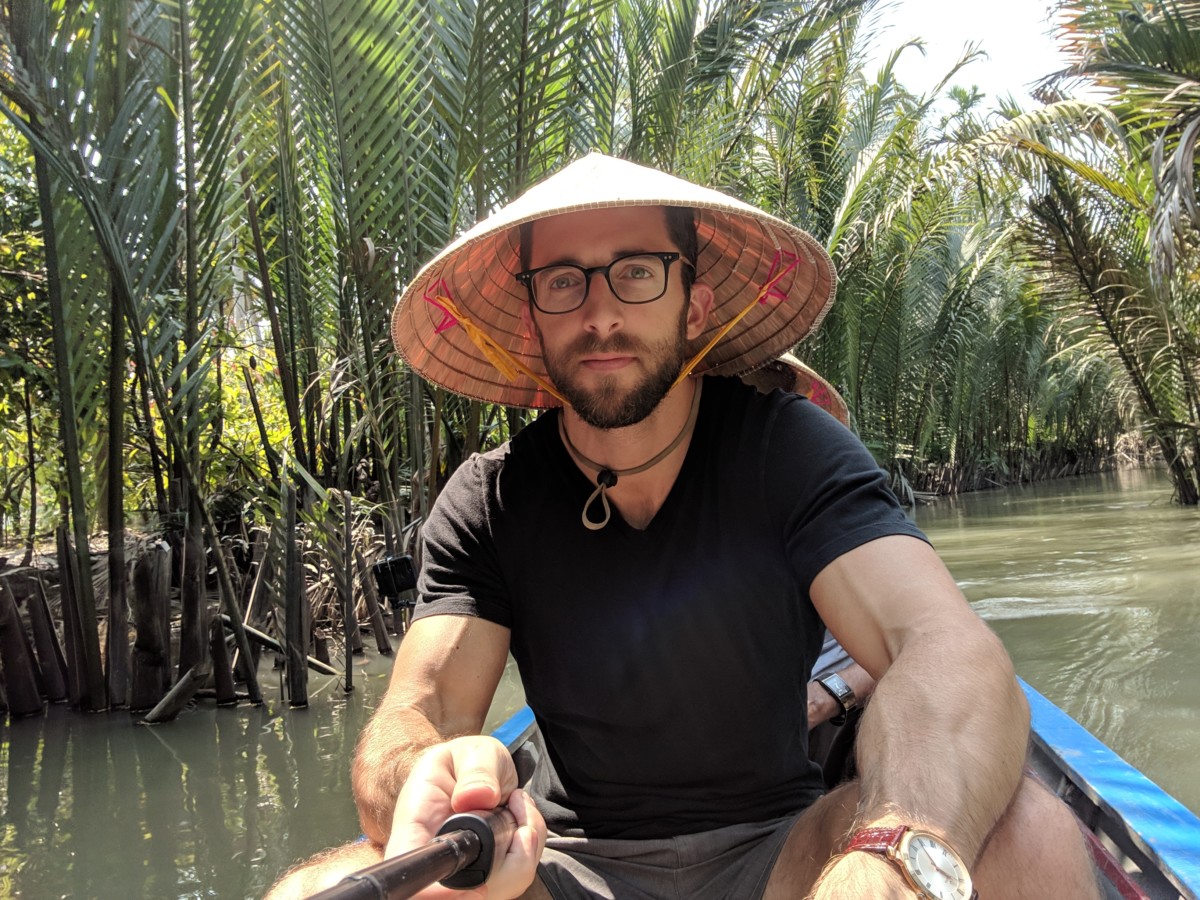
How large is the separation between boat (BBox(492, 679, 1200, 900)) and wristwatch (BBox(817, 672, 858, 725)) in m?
0.41

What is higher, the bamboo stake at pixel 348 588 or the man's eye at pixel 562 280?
the man's eye at pixel 562 280

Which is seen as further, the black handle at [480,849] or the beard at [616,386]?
the beard at [616,386]

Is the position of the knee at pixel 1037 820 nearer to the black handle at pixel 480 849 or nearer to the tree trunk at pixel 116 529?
the black handle at pixel 480 849

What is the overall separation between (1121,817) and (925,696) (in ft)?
3.22

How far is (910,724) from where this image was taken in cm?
128

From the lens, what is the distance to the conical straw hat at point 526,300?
1.91 meters

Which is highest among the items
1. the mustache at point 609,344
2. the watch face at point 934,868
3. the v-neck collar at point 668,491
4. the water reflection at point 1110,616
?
the mustache at point 609,344

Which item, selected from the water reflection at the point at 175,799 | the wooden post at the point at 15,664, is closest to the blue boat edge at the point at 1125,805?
the water reflection at the point at 175,799

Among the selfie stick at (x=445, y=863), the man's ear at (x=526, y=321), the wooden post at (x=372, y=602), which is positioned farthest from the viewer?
the wooden post at (x=372, y=602)

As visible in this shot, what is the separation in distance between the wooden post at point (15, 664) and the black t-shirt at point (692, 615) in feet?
12.6

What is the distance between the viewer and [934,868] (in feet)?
3.61

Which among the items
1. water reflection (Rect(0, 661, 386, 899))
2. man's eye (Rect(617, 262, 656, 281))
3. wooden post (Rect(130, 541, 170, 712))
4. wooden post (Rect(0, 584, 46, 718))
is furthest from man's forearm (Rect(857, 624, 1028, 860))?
wooden post (Rect(0, 584, 46, 718))

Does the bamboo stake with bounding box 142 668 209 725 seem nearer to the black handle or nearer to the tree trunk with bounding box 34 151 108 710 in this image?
the tree trunk with bounding box 34 151 108 710

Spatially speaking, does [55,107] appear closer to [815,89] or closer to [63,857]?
[63,857]
